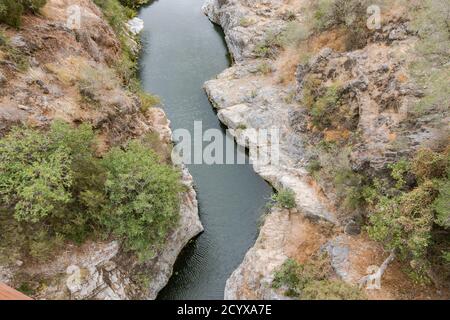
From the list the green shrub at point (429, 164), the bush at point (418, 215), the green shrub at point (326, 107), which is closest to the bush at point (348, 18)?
the green shrub at point (326, 107)

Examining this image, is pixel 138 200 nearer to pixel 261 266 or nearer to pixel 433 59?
pixel 261 266

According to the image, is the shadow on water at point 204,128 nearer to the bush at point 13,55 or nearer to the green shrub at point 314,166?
the green shrub at point 314,166

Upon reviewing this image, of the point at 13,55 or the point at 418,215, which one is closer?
the point at 418,215

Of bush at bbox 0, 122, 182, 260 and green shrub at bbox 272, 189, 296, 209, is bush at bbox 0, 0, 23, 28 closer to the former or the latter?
bush at bbox 0, 122, 182, 260

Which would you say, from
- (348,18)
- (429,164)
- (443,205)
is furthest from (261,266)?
(348,18)

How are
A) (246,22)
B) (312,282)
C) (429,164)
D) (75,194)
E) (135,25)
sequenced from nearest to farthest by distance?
(429,164), (312,282), (75,194), (246,22), (135,25)
